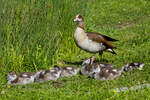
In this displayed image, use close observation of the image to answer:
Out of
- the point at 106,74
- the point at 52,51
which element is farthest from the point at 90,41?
the point at 106,74

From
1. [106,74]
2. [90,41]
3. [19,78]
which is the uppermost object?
[90,41]

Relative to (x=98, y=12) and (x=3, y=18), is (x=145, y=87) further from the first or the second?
(x=98, y=12)

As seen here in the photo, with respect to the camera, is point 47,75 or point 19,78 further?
point 47,75

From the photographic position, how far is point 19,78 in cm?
1054

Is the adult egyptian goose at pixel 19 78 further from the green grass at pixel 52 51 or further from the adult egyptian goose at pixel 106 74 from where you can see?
the adult egyptian goose at pixel 106 74

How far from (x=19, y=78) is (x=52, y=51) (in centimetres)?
183

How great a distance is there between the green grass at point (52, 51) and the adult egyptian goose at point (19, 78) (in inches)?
8.8

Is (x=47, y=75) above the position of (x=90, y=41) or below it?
below

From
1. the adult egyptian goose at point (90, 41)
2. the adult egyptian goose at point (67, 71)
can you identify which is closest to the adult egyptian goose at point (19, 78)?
the adult egyptian goose at point (67, 71)

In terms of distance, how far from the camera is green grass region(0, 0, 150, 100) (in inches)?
361

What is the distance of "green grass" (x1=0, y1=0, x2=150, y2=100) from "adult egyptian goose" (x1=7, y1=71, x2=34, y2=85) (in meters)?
0.22

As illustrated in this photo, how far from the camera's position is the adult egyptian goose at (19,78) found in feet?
34.4

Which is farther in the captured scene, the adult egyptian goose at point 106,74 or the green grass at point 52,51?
the adult egyptian goose at point 106,74

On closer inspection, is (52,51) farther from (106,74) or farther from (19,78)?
(106,74)
